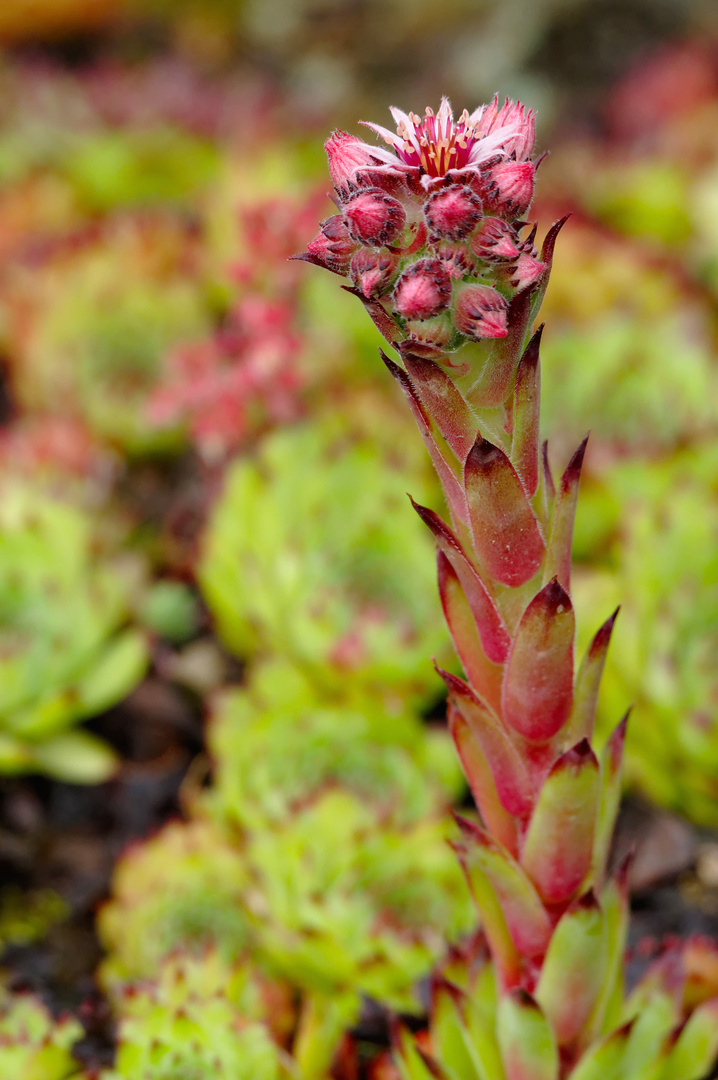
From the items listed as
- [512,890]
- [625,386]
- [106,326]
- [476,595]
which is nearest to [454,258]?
[476,595]

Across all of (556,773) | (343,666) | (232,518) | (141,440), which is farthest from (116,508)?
(556,773)

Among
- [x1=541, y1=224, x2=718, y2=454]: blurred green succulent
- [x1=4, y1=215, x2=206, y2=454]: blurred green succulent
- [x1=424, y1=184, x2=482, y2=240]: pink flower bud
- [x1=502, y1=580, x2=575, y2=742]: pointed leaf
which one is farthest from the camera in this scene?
[x1=4, y1=215, x2=206, y2=454]: blurred green succulent

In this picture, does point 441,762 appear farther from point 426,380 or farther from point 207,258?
point 207,258

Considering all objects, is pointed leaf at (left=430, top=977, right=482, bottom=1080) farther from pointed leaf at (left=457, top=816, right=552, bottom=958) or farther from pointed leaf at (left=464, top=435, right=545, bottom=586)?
pointed leaf at (left=464, top=435, right=545, bottom=586)

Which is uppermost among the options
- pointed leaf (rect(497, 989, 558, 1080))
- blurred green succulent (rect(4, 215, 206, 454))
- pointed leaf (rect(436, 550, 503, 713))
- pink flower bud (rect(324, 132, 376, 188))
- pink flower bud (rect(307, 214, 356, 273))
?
blurred green succulent (rect(4, 215, 206, 454))

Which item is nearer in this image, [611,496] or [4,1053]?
[4,1053]

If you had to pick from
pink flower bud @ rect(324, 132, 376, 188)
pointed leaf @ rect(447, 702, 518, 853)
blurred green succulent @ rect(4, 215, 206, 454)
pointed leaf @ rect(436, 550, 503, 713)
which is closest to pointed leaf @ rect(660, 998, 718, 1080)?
pointed leaf @ rect(447, 702, 518, 853)
